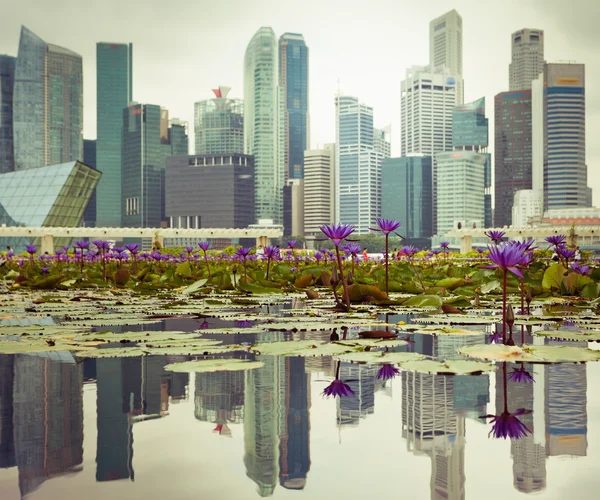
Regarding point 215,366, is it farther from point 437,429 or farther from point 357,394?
point 437,429

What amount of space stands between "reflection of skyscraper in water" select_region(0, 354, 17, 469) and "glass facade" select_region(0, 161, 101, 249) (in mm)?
66355

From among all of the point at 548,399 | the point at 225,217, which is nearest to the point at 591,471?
the point at 548,399

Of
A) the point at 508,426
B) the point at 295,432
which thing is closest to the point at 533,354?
→ the point at 508,426

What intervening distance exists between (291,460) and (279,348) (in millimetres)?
1813

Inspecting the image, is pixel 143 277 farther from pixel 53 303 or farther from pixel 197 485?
pixel 197 485

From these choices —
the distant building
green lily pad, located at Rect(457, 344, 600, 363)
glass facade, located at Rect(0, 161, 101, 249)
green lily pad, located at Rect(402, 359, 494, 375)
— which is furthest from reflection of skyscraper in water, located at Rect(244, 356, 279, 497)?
the distant building

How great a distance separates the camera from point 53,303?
23.3ft

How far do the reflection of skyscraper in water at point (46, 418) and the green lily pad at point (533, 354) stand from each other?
1.92m

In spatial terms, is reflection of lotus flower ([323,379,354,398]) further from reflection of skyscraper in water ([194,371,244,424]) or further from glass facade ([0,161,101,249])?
glass facade ([0,161,101,249])

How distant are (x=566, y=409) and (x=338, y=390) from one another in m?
0.88

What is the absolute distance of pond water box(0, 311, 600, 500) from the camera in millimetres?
1718

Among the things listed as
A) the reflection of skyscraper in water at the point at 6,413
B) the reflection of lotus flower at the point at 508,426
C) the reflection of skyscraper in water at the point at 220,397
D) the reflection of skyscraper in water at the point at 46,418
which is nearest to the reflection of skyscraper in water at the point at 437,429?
the reflection of lotus flower at the point at 508,426

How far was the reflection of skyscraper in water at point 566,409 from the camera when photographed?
2049mm

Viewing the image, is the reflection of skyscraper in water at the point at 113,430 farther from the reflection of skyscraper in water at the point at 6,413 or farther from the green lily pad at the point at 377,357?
the green lily pad at the point at 377,357
